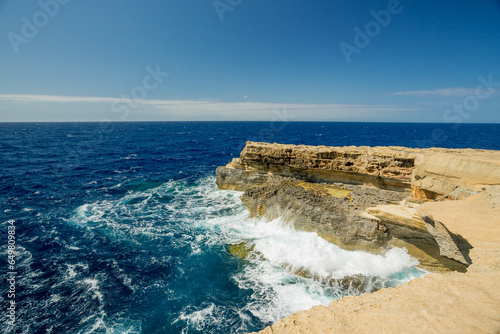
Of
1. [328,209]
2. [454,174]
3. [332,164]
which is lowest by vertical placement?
[328,209]

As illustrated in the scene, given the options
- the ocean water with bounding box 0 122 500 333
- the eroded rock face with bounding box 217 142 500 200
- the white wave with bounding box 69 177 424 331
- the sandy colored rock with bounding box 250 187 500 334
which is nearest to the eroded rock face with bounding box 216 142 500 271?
the eroded rock face with bounding box 217 142 500 200

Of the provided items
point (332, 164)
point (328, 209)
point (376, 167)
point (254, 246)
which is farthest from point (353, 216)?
point (254, 246)

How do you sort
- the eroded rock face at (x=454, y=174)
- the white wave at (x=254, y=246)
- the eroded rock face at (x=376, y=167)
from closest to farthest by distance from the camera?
the white wave at (x=254, y=246)
the eroded rock face at (x=454, y=174)
the eroded rock face at (x=376, y=167)

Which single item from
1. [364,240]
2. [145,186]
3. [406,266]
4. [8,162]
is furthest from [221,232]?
[8,162]

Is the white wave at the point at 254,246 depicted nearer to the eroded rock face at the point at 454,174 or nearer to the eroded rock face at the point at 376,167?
the eroded rock face at the point at 376,167

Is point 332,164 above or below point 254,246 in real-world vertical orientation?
above

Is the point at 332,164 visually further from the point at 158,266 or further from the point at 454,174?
the point at 158,266

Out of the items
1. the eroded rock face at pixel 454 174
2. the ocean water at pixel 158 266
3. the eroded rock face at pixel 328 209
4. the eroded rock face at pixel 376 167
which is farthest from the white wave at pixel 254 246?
the eroded rock face at pixel 454 174

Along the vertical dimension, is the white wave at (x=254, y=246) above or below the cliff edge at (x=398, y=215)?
below

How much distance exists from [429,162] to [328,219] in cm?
987

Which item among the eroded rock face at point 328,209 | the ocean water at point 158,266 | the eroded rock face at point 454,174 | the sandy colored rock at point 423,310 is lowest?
the ocean water at point 158,266

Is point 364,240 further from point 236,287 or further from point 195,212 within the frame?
point 195,212

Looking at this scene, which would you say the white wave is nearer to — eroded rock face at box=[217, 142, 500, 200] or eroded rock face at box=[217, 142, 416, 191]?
eroded rock face at box=[217, 142, 500, 200]

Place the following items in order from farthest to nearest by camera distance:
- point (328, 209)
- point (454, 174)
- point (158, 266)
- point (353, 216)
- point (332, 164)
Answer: point (332, 164)
point (328, 209)
point (353, 216)
point (158, 266)
point (454, 174)
